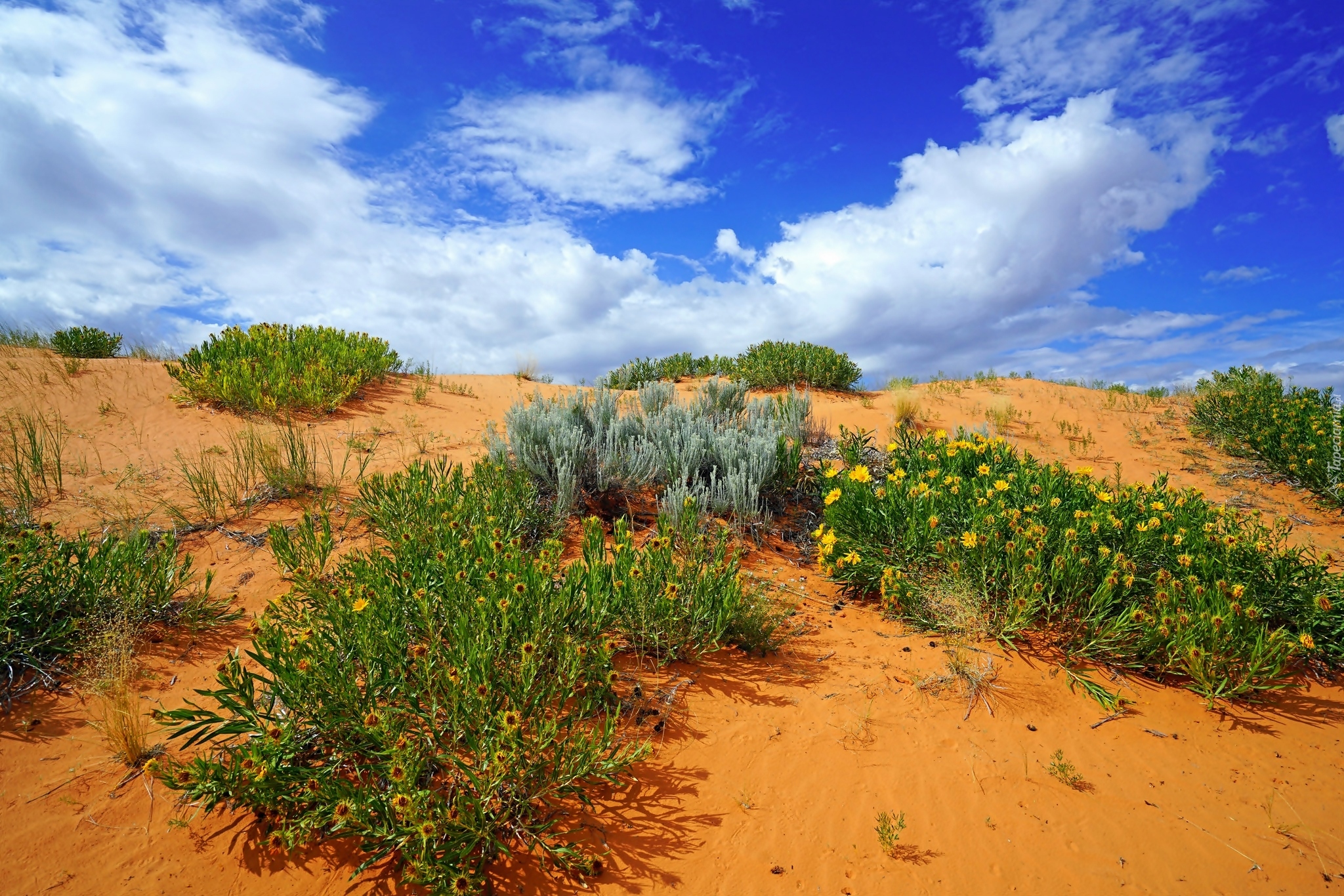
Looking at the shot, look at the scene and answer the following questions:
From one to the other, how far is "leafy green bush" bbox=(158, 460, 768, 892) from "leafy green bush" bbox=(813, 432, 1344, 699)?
147 cm

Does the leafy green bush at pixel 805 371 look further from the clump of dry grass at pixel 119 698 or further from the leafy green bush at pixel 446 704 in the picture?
the clump of dry grass at pixel 119 698

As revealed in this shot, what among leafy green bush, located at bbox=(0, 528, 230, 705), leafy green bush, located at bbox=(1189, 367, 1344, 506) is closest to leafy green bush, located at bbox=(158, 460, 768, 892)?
leafy green bush, located at bbox=(0, 528, 230, 705)

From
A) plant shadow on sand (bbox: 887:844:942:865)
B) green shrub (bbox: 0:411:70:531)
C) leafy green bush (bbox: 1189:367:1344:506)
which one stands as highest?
leafy green bush (bbox: 1189:367:1344:506)

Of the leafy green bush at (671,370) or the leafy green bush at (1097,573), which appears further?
the leafy green bush at (671,370)

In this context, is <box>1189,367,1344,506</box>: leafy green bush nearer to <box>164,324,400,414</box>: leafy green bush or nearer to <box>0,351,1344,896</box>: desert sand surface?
<box>0,351,1344,896</box>: desert sand surface

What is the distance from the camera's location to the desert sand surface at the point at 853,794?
2.60m

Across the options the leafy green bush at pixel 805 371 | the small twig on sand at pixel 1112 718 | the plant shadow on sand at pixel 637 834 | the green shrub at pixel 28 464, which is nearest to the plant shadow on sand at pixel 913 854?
the plant shadow on sand at pixel 637 834

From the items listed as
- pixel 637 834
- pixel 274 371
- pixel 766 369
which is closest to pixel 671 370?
pixel 766 369

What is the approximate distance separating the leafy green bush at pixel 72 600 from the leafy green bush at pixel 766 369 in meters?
8.71

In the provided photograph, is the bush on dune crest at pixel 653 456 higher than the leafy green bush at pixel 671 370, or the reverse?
the leafy green bush at pixel 671 370

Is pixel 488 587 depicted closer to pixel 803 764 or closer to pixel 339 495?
pixel 803 764

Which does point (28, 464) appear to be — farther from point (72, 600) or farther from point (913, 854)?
point (913, 854)

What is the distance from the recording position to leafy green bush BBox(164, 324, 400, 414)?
29.6 ft

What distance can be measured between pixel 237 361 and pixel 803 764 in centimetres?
972
